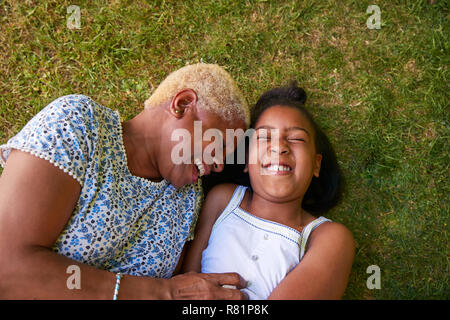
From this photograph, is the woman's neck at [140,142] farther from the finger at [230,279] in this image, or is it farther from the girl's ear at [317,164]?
the girl's ear at [317,164]

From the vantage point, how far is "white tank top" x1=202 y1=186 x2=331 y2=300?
2.34 metres

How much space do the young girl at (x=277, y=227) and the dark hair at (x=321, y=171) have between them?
0.02m

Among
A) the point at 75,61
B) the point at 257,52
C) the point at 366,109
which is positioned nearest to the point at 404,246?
the point at 366,109

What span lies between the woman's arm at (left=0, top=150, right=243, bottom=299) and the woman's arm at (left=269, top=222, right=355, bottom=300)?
105cm

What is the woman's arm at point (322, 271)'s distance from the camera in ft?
7.23

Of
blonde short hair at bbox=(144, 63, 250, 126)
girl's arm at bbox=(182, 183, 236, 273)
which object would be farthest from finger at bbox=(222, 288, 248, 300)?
blonde short hair at bbox=(144, 63, 250, 126)

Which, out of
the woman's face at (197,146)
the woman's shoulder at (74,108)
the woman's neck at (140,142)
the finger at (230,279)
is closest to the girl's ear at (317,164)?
the woman's face at (197,146)

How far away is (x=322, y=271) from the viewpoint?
7.37 feet

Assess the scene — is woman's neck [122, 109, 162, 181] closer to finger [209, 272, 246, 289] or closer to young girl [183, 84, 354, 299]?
young girl [183, 84, 354, 299]

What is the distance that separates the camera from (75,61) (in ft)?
10.1

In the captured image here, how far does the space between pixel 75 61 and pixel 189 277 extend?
6.63 feet

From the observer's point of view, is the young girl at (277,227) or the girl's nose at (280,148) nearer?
the young girl at (277,227)

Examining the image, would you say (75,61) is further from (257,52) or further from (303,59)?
(303,59)
